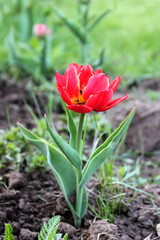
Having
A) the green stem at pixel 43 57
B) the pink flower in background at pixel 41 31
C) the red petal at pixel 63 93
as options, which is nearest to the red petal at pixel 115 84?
the red petal at pixel 63 93

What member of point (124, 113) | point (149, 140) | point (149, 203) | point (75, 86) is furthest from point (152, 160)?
point (75, 86)

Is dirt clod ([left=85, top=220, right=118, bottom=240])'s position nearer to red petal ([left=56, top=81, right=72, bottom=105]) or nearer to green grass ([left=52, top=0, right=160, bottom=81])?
red petal ([left=56, top=81, right=72, bottom=105])

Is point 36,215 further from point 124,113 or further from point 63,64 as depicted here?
point 63,64

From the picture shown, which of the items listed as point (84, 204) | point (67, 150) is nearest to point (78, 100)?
point (67, 150)

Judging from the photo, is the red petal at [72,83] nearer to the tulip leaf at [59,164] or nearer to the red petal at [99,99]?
the red petal at [99,99]

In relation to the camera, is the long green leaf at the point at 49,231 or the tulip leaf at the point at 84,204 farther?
the tulip leaf at the point at 84,204

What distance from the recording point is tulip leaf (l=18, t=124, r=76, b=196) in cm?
176

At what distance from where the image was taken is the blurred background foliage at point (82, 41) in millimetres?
4355

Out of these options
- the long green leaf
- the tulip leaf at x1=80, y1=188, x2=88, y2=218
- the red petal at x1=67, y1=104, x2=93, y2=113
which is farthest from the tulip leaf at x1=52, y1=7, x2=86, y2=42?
the long green leaf

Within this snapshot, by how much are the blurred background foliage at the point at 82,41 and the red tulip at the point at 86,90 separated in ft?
8.10

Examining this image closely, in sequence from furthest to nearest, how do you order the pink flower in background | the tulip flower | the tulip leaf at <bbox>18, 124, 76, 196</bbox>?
the pink flower in background < the tulip leaf at <bbox>18, 124, 76, 196</bbox> < the tulip flower

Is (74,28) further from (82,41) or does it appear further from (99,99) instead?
(99,99)

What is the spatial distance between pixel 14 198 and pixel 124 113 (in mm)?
1585

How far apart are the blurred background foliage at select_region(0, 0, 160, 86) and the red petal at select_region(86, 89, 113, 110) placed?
2602 millimetres
